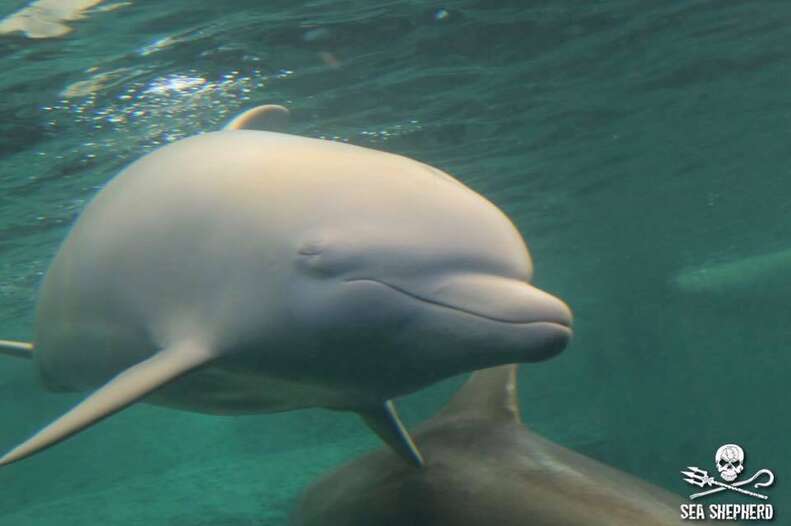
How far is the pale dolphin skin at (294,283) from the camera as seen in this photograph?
8.71 ft

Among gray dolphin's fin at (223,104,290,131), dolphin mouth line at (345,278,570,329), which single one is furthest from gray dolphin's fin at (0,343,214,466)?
gray dolphin's fin at (223,104,290,131)

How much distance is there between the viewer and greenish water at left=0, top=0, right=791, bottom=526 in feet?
35.0

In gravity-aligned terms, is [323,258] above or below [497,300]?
above

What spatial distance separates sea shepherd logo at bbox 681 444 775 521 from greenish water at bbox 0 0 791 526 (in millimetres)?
7384

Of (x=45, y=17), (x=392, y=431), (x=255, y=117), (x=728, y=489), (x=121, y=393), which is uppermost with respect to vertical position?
(x=45, y=17)

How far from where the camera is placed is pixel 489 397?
13.9 ft

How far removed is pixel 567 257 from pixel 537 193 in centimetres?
1082

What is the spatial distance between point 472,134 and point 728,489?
12.0 m

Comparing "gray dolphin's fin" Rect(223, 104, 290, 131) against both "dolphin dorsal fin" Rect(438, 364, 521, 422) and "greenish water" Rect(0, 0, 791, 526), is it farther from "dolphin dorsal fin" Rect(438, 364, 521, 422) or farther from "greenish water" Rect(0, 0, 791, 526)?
"greenish water" Rect(0, 0, 791, 526)

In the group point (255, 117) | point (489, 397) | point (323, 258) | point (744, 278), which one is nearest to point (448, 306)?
point (323, 258)

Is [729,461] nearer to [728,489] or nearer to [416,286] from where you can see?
[728,489]

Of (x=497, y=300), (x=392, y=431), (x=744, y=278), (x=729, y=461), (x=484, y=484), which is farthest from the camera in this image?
(x=744, y=278)

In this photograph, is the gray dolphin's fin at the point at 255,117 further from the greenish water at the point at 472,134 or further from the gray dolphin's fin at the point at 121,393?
the greenish water at the point at 472,134

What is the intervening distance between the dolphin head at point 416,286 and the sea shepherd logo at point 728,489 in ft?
4.99
